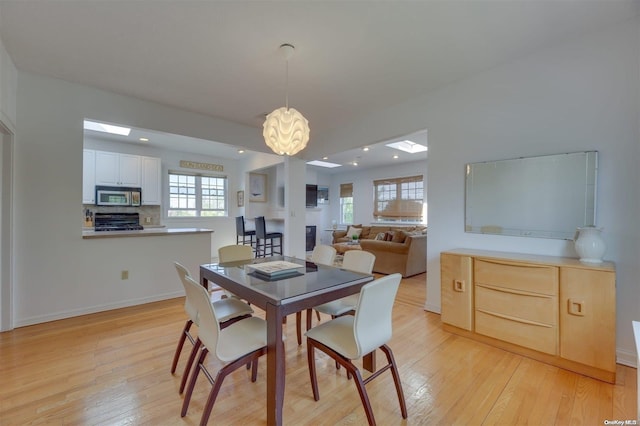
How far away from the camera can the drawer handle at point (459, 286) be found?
249cm

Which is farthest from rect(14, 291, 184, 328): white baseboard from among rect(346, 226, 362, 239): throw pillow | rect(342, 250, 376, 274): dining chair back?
rect(346, 226, 362, 239): throw pillow

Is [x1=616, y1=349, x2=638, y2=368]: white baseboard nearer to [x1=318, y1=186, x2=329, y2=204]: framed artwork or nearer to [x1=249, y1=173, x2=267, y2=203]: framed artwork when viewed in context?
[x1=249, y1=173, x2=267, y2=203]: framed artwork

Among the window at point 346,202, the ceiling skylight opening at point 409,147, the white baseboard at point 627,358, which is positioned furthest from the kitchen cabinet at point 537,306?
the window at point 346,202

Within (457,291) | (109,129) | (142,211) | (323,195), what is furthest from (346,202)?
(457,291)

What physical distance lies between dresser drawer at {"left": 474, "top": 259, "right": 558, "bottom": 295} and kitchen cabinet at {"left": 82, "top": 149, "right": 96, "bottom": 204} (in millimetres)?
6259

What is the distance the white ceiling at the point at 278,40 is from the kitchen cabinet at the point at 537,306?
6.09 feet

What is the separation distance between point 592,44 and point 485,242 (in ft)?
6.11

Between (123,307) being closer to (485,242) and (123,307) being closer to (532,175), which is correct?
Result: (485,242)

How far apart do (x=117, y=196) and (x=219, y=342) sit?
16.8 ft

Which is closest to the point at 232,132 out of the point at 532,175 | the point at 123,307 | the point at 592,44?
the point at 123,307

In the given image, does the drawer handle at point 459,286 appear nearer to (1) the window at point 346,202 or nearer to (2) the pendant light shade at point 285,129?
(2) the pendant light shade at point 285,129

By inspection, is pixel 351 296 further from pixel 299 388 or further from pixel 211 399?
pixel 211 399

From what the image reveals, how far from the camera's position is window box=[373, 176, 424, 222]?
711cm

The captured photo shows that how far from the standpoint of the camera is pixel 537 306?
210cm
